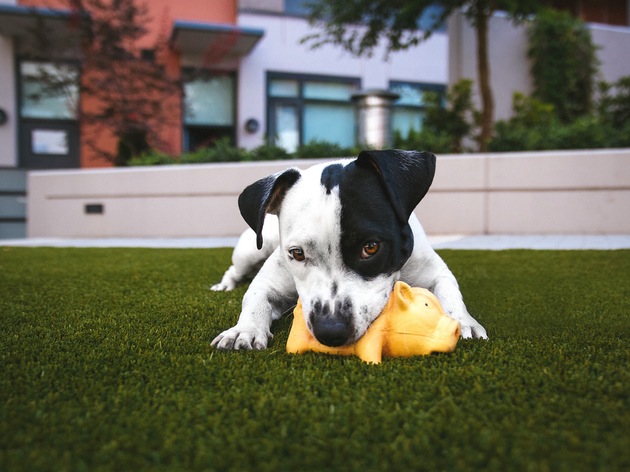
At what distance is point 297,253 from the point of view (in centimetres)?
242

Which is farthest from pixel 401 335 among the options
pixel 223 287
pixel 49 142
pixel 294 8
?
pixel 294 8

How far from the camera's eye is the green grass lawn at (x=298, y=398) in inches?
48.5

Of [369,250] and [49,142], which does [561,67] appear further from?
[369,250]

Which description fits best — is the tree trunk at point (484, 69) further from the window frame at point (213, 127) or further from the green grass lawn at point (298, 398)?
the window frame at point (213, 127)

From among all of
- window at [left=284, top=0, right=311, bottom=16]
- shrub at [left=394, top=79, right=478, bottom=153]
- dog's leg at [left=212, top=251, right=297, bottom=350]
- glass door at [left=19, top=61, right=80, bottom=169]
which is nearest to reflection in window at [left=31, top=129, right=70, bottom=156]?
glass door at [left=19, top=61, right=80, bottom=169]

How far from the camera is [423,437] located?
1.30 metres

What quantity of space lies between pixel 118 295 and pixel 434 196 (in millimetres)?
5623

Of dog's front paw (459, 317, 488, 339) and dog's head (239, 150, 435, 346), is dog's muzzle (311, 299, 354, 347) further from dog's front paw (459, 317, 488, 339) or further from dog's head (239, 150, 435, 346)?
dog's front paw (459, 317, 488, 339)

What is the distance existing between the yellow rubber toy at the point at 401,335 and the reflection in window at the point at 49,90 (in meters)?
12.9

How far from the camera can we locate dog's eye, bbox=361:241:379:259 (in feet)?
7.51

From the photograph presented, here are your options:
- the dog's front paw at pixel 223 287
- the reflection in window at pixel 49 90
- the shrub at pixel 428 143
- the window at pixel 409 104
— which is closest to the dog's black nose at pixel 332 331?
the dog's front paw at pixel 223 287

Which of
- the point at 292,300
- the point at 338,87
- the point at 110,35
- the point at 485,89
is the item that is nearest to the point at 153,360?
the point at 292,300

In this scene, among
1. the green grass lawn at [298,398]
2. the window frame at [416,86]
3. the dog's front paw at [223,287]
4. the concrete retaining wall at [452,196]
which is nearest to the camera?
the green grass lawn at [298,398]

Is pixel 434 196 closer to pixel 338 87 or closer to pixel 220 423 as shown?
pixel 220 423
